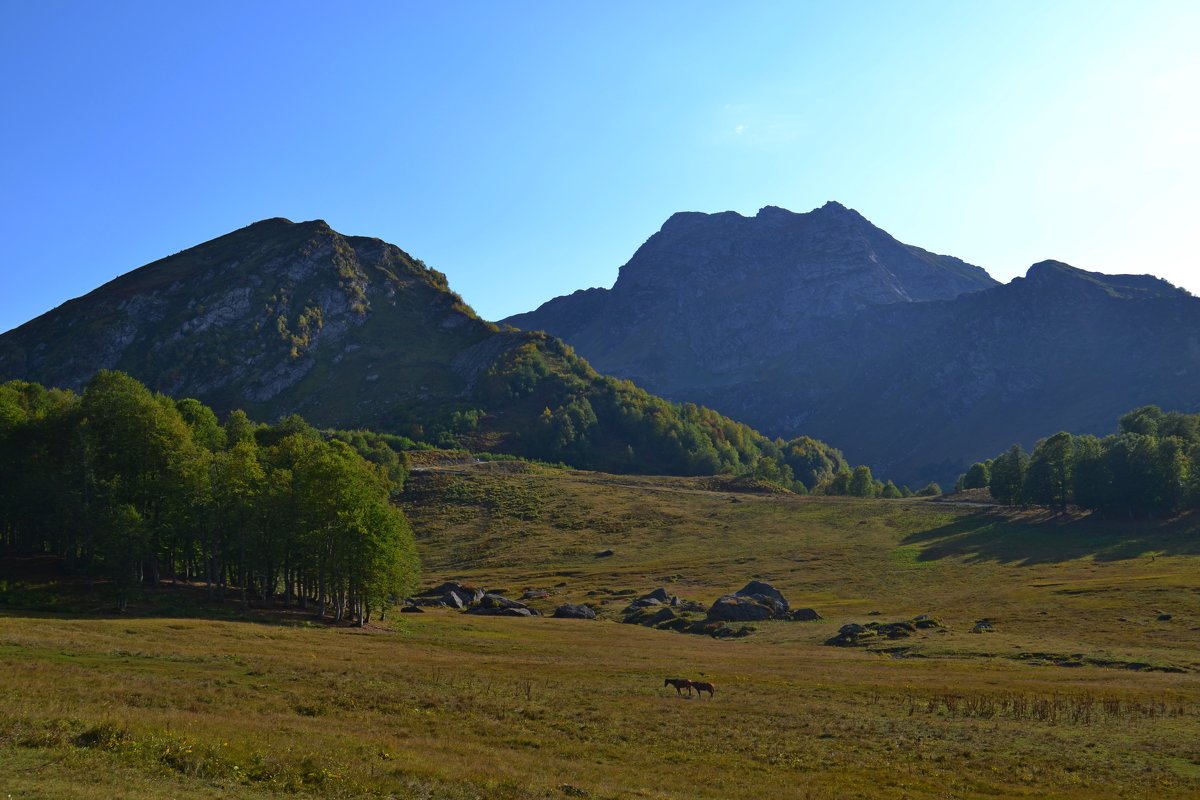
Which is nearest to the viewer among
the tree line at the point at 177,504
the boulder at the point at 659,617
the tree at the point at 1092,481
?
the tree line at the point at 177,504

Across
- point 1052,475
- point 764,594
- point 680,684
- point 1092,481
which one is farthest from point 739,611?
point 1052,475

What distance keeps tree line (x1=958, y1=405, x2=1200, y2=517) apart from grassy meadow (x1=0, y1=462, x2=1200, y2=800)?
5097 centimetres

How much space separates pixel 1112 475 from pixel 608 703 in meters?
144

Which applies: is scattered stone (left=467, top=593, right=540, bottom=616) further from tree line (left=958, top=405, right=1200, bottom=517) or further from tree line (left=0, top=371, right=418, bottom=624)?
tree line (left=958, top=405, right=1200, bottom=517)

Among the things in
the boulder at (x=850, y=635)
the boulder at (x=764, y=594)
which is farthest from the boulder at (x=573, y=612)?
the boulder at (x=850, y=635)

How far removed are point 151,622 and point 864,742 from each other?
5081 cm

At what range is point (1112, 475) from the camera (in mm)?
153500

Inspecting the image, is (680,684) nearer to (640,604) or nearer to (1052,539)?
(640,604)

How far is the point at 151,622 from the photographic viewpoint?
61.6m

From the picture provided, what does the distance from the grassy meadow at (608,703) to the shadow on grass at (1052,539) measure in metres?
26.0

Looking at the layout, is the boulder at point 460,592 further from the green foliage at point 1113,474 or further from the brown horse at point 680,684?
the green foliage at point 1113,474

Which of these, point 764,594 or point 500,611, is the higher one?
point 764,594

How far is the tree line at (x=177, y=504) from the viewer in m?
73.7

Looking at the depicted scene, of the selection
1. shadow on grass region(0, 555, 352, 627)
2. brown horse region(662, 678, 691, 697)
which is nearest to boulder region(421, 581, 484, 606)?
shadow on grass region(0, 555, 352, 627)
